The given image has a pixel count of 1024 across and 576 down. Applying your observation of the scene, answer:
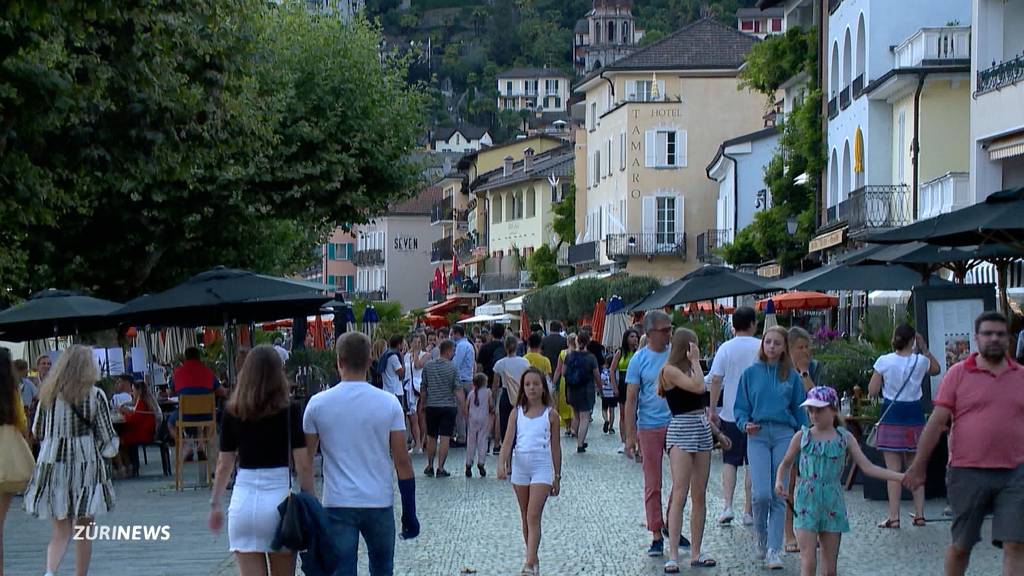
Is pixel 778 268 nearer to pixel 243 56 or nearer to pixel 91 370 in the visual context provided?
pixel 243 56

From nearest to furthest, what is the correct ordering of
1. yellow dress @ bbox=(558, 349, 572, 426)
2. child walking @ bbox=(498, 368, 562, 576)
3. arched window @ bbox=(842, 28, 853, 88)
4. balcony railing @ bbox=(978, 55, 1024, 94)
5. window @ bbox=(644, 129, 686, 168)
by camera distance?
child walking @ bbox=(498, 368, 562, 576) < yellow dress @ bbox=(558, 349, 572, 426) < balcony railing @ bbox=(978, 55, 1024, 94) < arched window @ bbox=(842, 28, 853, 88) < window @ bbox=(644, 129, 686, 168)

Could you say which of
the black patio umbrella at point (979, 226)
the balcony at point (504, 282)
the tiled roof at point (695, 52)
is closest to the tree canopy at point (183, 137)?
the black patio umbrella at point (979, 226)

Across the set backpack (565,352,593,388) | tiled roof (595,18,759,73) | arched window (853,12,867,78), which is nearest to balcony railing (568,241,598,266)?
tiled roof (595,18,759,73)

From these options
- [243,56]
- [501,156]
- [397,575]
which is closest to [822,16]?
[243,56]

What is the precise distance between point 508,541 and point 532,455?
2.32m

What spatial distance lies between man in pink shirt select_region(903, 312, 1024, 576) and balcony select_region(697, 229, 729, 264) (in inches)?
2025

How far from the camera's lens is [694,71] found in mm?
69000

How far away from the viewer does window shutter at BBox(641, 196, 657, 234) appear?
68625mm

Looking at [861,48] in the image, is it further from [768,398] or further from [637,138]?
[637,138]

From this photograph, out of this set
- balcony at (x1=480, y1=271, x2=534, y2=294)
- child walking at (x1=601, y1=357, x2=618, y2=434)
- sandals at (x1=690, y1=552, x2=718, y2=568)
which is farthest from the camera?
balcony at (x1=480, y1=271, x2=534, y2=294)

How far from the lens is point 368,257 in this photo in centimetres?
12975

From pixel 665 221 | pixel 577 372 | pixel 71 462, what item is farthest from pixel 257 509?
pixel 665 221

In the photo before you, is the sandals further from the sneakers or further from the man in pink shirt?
the man in pink shirt

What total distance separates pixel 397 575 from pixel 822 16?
107 feet
